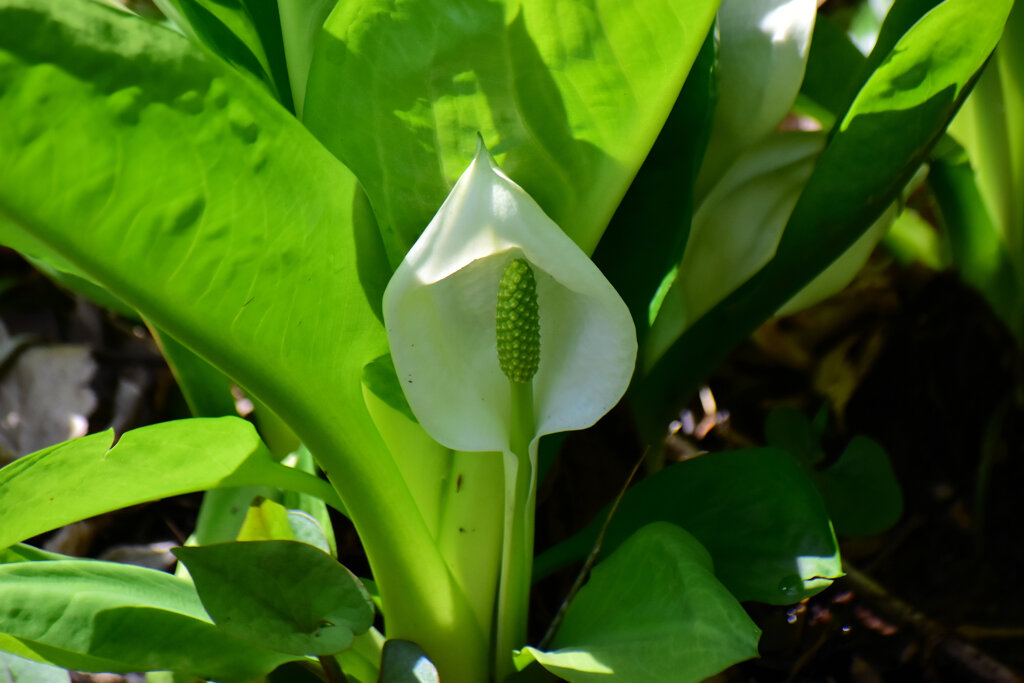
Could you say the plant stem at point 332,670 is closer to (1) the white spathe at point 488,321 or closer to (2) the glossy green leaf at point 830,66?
(1) the white spathe at point 488,321

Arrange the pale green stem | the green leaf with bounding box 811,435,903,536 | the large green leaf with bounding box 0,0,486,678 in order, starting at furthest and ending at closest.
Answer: the green leaf with bounding box 811,435,903,536 < the pale green stem < the large green leaf with bounding box 0,0,486,678

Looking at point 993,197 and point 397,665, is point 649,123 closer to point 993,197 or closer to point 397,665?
point 397,665

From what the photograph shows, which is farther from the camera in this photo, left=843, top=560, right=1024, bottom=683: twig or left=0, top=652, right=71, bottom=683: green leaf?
left=843, top=560, right=1024, bottom=683: twig

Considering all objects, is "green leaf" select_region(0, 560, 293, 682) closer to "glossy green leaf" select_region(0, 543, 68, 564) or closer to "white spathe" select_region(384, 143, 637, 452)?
"glossy green leaf" select_region(0, 543, 68, 564)

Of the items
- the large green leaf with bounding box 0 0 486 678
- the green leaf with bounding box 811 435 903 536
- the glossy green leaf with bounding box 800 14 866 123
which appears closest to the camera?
the large green leaf with bounding box 0 0 486 678

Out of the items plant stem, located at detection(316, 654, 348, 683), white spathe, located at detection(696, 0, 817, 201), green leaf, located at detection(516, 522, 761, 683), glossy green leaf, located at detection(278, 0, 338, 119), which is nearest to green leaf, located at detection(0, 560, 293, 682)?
plant stem, located at detection(316, 654, 348, 683)

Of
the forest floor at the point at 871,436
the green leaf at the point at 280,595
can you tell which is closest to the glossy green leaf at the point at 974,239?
the forest floor at the point at 871,436

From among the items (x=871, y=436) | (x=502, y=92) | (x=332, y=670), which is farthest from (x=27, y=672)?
(x=871, y=436)
